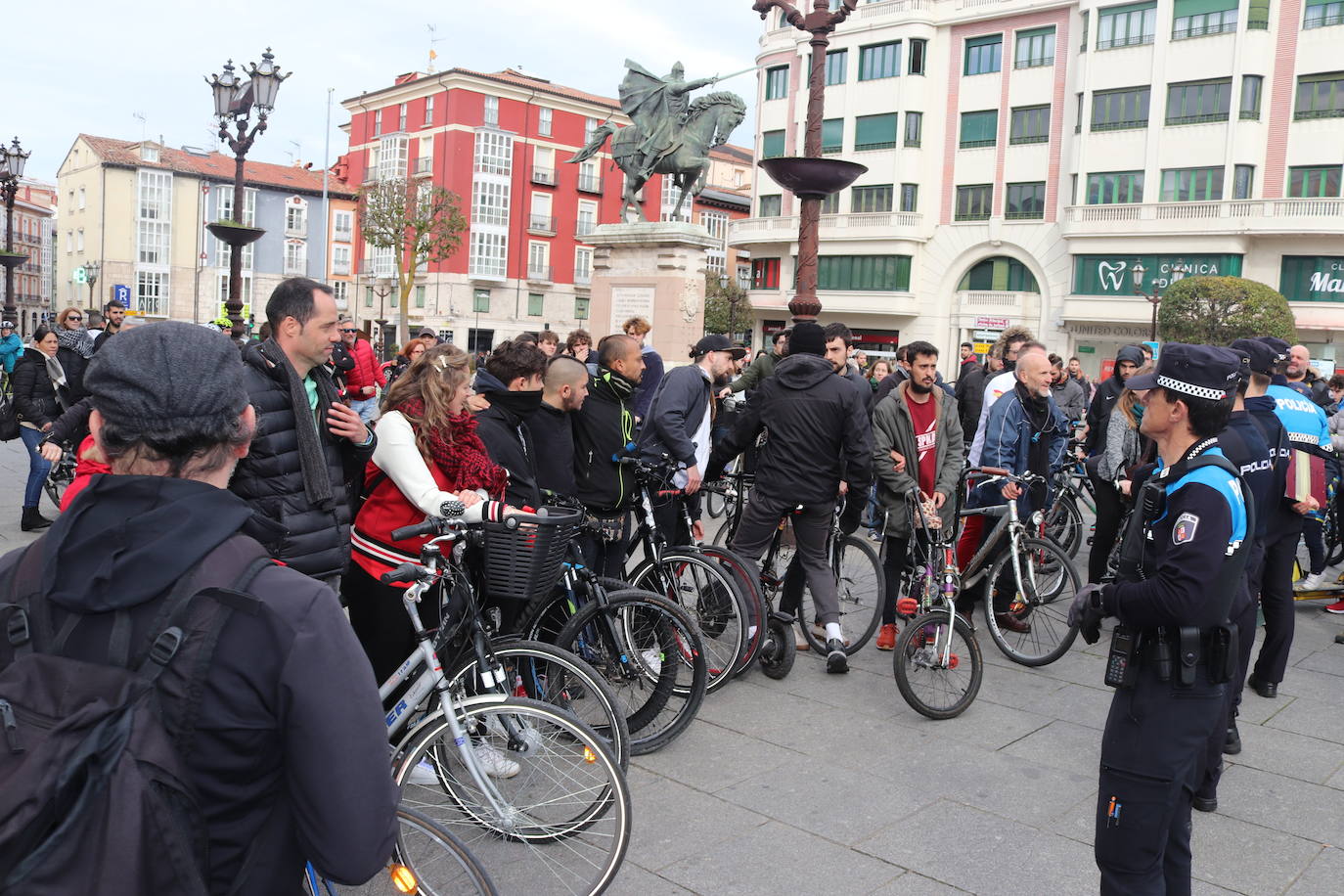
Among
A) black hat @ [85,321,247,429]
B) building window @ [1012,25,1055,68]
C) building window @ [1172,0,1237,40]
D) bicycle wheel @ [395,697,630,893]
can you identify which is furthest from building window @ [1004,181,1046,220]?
black hat @ [85,321,247,429]

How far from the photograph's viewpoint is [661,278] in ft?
65.6

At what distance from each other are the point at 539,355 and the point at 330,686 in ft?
12.4

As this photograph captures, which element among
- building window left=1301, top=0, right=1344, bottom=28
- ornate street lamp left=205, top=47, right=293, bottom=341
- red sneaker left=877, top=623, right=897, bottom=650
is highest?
building window left=1301, top=0, right=1344, bottom=28

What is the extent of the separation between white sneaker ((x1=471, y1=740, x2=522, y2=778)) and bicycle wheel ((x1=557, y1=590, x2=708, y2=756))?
1.27 m

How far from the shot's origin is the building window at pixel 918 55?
47.2 meters

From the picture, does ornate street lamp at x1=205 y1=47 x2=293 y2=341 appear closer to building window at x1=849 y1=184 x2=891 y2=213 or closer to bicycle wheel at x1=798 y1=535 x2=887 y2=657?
bicycle wheel at x1=798 y1=535 x2=887 y2=657

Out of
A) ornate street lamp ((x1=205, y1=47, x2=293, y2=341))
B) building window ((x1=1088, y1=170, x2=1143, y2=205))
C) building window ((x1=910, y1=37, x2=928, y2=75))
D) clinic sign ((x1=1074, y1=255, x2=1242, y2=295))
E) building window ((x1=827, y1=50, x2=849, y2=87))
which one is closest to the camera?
ornate street lamp ((x1=205, y1=47, x2=293, y2=341))

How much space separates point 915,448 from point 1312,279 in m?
39.6

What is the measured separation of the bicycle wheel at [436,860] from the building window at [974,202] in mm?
47086

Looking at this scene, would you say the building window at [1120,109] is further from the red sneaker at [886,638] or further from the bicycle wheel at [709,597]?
the bicycle wheel at [709,597]

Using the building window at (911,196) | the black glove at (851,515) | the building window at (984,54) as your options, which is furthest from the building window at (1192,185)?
the black glove at (851,515)

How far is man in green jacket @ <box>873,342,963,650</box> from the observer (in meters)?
6.66

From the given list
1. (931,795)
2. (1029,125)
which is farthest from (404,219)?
(931,795)

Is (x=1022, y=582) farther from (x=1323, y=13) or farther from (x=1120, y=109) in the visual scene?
(x=1120, y=109)
